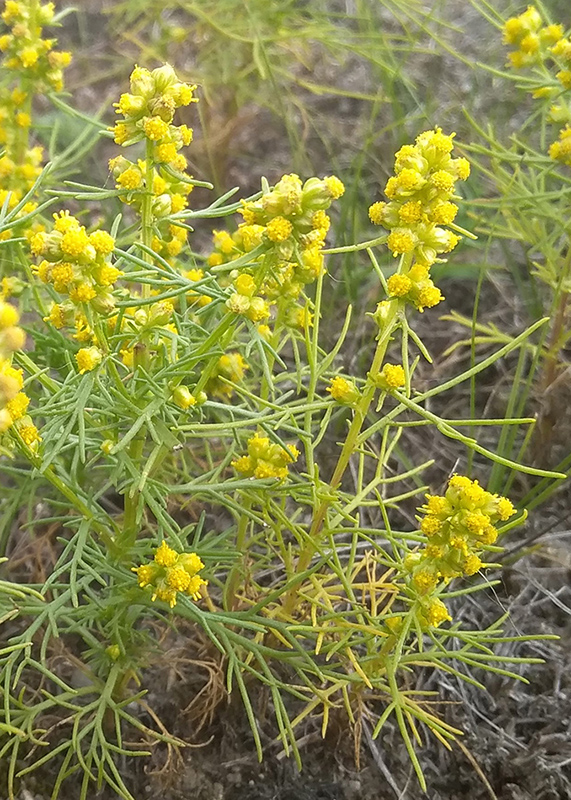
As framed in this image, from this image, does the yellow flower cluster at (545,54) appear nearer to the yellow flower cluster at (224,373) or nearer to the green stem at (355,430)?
the green stem at (355,430)

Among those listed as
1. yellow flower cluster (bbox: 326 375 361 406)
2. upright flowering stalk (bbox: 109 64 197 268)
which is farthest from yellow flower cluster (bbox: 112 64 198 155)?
yellow flower cluster (bbox: 326 375 361 406)

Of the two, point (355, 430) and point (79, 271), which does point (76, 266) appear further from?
point (355, 430)

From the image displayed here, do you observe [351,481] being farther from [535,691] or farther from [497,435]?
[535,691]

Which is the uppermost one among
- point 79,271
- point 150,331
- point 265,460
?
point 79,271

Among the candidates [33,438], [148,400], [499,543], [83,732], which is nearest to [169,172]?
[148,400]

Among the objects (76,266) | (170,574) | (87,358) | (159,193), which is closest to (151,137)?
(159,193)

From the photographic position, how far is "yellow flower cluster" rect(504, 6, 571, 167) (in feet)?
6.32

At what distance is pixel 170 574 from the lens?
4.49 feet

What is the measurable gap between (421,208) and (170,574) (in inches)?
31.7

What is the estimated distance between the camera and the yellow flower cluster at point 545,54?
6.32ft

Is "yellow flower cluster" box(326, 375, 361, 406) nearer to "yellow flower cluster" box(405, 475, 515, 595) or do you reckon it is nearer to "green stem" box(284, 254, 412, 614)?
"green stem" box(284, 254, 412, 614)

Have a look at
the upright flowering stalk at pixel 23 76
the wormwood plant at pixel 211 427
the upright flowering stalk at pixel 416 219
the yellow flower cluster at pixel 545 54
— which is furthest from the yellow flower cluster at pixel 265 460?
the yellow flower cluster at pixel 545 54

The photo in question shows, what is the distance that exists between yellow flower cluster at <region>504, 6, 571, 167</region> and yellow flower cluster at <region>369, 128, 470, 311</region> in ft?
2.75

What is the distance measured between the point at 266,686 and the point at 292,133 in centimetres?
225
